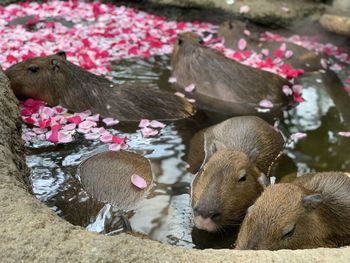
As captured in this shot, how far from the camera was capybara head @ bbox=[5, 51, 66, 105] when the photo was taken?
5.12 metres

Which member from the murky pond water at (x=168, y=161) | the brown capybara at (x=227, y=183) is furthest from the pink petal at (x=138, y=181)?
the brown capybara at (x=227, y=183)

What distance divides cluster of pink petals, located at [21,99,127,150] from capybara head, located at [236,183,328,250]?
1.65m

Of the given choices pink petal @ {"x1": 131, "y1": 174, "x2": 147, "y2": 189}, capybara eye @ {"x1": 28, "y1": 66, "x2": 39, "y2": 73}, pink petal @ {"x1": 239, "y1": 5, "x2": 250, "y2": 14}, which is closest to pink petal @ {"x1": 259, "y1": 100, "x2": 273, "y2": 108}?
pink petal @ {"x1": 131, "y1": 174, "x2": 147, "y2": 189}

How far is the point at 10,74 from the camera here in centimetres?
517

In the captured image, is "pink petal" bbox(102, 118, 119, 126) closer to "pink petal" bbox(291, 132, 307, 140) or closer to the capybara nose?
"pink petal" bbox(291, 132, 307, 140)

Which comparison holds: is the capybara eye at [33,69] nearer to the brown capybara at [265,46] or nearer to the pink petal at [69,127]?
the pink petal at [69,127]

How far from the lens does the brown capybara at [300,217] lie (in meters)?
2.95

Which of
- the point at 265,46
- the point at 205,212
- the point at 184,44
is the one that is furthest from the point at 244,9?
the point at 205,212

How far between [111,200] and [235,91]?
7.33ft

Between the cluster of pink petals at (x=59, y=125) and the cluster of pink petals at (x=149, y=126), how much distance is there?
222 mm

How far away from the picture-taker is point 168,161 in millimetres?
4289

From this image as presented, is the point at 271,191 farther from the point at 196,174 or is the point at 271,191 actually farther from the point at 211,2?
the point at 211,2

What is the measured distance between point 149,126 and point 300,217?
2.09 metres

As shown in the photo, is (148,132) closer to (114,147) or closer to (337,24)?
(114,147)
